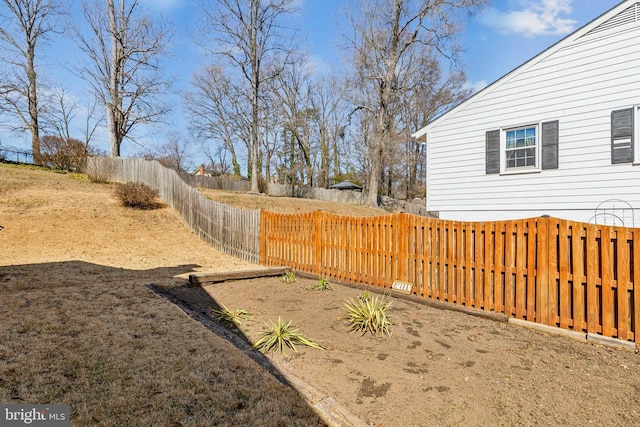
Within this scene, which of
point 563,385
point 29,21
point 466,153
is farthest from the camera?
point 29,21

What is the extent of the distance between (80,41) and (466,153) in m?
25.0

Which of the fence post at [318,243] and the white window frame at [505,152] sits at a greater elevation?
the white window frame at [505,152]

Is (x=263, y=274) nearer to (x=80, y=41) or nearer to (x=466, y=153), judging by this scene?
(x=466, y=153)

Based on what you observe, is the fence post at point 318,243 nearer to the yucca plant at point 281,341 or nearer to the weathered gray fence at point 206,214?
the weathered gray fence at point 206,214

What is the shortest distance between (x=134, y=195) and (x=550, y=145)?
14.9 metres

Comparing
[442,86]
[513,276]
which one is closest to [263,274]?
[513,276]

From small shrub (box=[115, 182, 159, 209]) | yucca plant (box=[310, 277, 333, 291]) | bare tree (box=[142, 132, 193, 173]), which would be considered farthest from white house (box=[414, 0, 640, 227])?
bare tree (box=[142, 132, 193, 173])

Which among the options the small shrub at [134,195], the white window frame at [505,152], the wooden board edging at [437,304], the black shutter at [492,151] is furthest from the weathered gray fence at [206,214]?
the white window frame at [505,152]

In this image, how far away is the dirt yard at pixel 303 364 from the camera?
7.61ft

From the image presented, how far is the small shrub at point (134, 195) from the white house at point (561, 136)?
483 inches

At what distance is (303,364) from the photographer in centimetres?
311

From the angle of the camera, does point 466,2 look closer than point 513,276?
No

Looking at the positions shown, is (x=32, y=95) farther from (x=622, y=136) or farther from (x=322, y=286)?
(x=622, y=136)

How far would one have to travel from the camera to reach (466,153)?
32.1 ft
